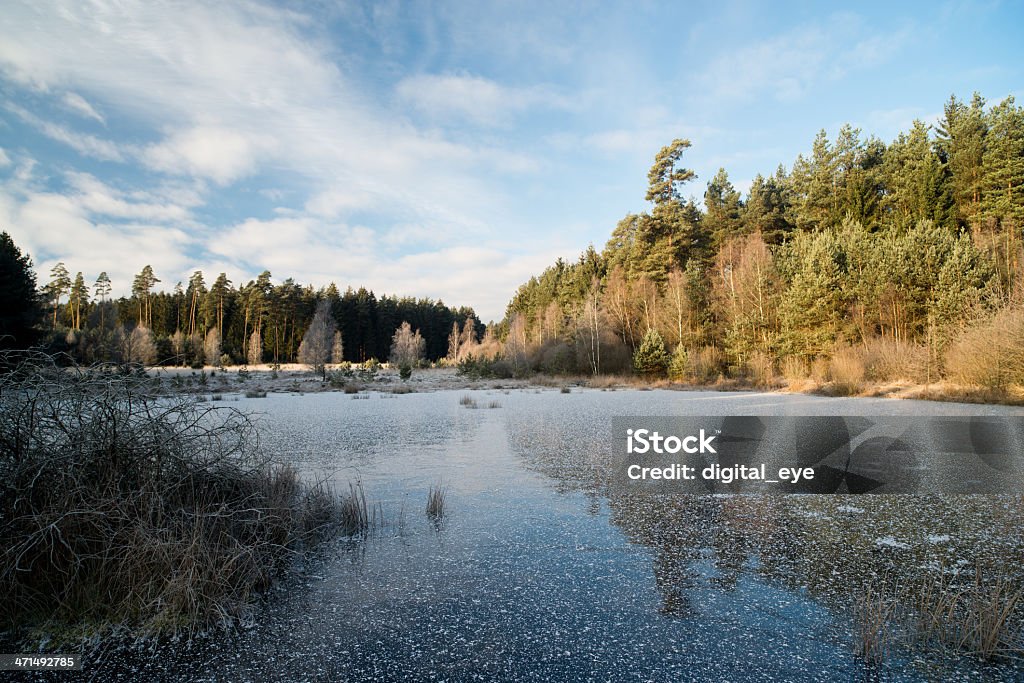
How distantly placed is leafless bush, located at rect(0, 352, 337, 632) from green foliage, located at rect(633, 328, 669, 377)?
22.2 meters

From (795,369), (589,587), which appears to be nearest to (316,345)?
(795,369)

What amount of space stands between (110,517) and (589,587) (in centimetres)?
274

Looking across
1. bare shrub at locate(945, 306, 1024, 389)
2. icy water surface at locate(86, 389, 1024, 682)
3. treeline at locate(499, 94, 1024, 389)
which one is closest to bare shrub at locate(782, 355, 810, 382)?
treeline at locate(499, 94, 1024, 389)

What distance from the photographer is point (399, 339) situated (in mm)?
46375

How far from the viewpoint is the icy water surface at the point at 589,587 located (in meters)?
2.17

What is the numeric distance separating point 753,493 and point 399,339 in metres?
43.2

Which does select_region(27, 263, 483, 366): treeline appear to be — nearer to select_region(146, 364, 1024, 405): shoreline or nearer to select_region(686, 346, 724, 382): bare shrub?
select_region(146, 364, 1024, 405): shoreline

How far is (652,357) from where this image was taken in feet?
78.9

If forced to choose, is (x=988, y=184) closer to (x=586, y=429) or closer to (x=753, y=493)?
(x=586, y=429)

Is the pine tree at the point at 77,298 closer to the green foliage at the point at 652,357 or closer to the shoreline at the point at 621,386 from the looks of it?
the shoreline at the point at 621,386

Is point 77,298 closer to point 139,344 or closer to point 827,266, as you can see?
point 139,344

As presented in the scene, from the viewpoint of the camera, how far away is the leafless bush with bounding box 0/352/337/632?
261cm

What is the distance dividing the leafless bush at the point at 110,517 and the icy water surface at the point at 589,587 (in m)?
0.29

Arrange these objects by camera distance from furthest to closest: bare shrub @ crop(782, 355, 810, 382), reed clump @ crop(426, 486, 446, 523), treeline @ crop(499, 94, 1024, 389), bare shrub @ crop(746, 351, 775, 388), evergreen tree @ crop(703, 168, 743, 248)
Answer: evergreen tree @ crop(703, 168, 743, 248), bare shrub @ crop(746, 351, 775, 388), bare shrub @ crop(782, 355, 810, 382), treeline @ crop(499, 94, 1024, 389), reed clump @ crop(426, 486, 446, 523)
